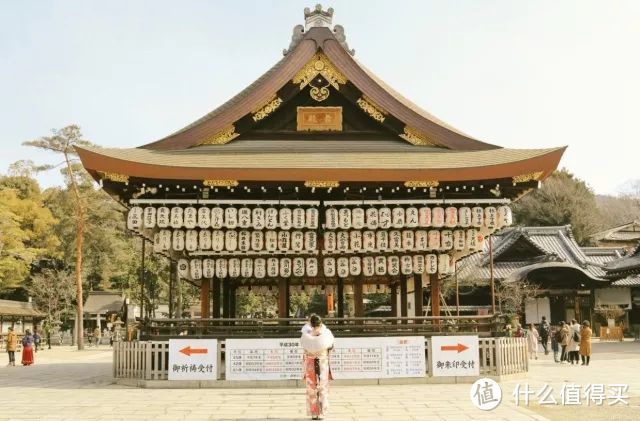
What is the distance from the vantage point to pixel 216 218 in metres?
16.5

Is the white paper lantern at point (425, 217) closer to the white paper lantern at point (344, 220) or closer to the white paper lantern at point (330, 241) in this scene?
the white paper lantern at point (344, 220)

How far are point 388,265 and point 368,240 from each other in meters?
1.08

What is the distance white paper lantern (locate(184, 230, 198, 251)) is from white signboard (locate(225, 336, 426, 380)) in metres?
2.86

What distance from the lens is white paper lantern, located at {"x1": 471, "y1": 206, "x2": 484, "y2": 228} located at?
661 inches

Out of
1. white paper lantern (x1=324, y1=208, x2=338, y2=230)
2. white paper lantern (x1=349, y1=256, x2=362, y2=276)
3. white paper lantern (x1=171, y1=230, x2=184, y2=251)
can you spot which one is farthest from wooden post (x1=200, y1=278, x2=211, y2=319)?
white paper lantern (x1=349, y1=256, x2=362, y2=276)

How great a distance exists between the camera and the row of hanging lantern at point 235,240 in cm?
1669

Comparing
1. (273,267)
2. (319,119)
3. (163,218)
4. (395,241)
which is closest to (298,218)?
(273,267)

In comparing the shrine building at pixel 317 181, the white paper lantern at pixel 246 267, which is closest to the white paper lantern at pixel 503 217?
the shrine building at pixel 317 181

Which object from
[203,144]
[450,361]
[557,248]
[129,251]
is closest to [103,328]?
[129,251]

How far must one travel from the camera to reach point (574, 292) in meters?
42.7

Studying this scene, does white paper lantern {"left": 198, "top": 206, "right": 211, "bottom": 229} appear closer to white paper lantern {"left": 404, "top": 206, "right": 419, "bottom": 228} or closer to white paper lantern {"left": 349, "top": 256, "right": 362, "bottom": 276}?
white paper lantern {"left": 349, "top": 256, "right": 362, "bottom": 276}

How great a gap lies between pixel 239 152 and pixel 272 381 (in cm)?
675

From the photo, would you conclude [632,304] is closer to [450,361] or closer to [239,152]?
[450,361]

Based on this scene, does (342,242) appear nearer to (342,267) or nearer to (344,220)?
(344,220)
